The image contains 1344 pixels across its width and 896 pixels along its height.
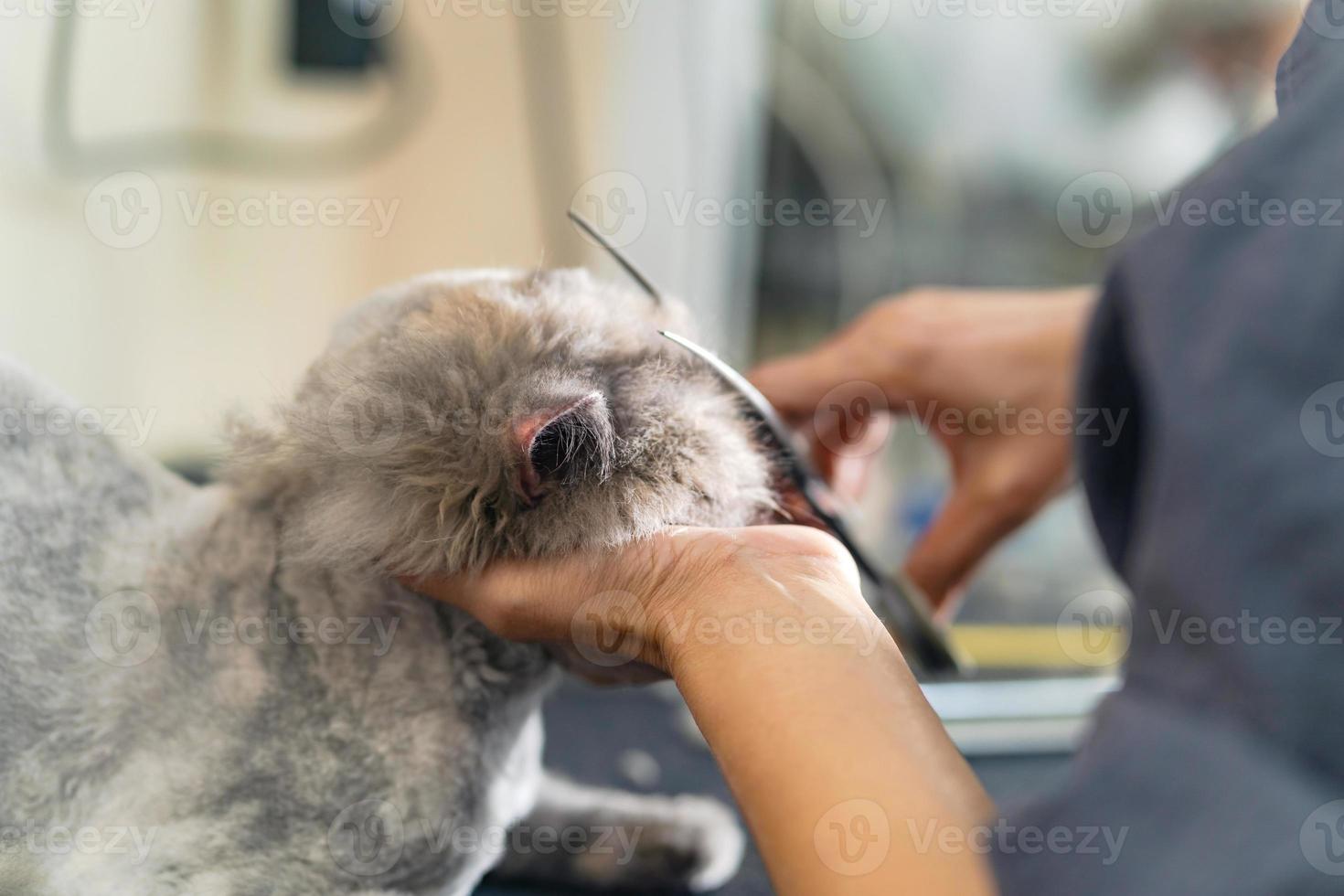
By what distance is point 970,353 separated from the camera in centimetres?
75

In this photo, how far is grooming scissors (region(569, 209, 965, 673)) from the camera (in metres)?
0.46

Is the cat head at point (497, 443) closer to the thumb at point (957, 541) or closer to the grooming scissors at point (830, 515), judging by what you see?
the grooming scissors at point (830, 515)

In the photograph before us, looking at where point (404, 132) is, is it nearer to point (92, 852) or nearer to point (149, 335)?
point (149, 335)

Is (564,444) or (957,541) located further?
(957,541)

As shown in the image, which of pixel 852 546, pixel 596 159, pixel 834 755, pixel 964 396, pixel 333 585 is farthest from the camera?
pixel 596 159

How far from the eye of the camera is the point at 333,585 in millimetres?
438

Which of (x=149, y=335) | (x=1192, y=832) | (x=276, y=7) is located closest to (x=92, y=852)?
(x=1192, y=832)

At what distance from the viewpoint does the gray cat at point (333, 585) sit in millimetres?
394

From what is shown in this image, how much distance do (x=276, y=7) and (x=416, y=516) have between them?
98 cm

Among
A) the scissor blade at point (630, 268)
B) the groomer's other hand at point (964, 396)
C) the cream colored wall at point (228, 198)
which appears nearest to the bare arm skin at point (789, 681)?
the scissor blade at point (630, 268)

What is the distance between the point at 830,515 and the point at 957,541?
27 centimetres

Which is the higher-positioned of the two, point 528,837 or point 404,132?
point 404,132

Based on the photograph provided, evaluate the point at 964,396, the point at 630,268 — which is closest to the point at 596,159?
the point at 964,396

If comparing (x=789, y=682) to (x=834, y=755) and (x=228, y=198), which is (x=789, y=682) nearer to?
(x=834, y=755)
